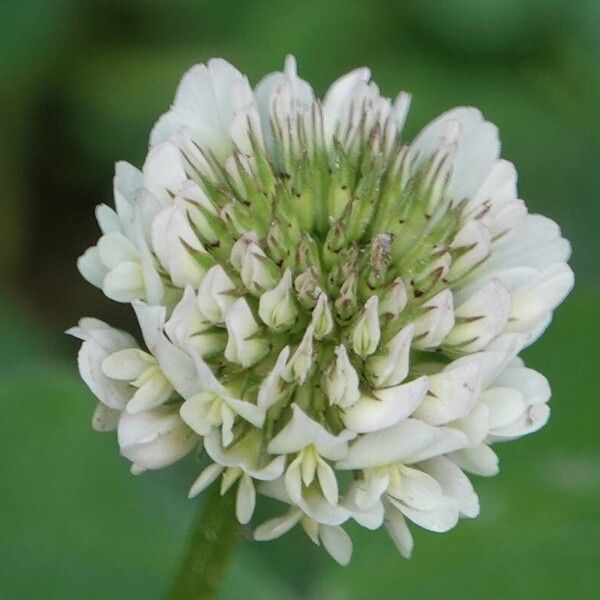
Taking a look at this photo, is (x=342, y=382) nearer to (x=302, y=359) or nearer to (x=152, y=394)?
(x=302, y=359)

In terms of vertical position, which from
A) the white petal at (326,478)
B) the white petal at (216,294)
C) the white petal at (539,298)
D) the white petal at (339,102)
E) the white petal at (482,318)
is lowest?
the white petal at (326,478)

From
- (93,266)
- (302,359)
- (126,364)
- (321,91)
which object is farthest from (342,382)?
(321,91)

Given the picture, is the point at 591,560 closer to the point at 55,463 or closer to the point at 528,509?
the point at 528,509

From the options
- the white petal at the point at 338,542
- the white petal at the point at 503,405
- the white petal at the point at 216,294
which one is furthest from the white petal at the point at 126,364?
the white petal at the point at 503,405

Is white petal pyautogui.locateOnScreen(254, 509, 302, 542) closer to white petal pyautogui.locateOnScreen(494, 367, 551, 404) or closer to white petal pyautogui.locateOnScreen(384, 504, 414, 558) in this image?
white petal pyautogui.locateOnScreen(384, 504, 414, 558)

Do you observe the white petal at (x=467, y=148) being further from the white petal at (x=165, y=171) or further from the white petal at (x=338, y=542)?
the white petal at (x=338, y=542)

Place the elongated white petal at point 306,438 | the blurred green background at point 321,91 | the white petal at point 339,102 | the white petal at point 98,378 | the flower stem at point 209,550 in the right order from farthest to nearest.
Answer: the blurred green background at point 321,91 → the white petal at point 339,102 → the flower stem at point 209,550 → the white petal at point 98,378 → the elongated white petal at point 306,438
